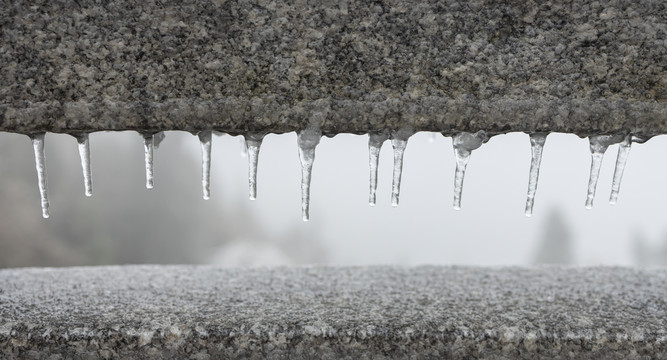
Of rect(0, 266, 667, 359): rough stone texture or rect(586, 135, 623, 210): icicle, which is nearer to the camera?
rect(586, 135, 623, 210): icicle

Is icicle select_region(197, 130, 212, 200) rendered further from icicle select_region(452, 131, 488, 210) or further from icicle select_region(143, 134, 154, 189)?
icicle select_region(452, 131, 488, 210)

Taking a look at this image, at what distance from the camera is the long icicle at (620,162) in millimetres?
1177

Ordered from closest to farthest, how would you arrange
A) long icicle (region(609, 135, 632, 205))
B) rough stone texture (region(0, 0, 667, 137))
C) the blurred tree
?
rough stone texture (region(0, 0, 667, 137)) < long icicle (region(609, 135, 632, 205)) < the blurred tree

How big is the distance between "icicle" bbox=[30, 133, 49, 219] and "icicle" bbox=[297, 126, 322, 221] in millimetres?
514

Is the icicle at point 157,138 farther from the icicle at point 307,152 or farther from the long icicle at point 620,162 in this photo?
the long icicle at point 620,162

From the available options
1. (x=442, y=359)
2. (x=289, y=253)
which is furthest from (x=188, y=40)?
(x=289, y=253)

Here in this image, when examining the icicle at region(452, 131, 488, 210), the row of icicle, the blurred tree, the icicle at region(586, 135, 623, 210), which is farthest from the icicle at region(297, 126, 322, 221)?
the blurred tree

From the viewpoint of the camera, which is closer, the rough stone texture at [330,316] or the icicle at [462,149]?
the icicle at [462,149]

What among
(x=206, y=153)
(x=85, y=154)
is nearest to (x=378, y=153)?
(x=206, y=153)

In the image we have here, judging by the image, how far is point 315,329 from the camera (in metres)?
1.30

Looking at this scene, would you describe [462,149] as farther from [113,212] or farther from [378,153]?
[113,212]

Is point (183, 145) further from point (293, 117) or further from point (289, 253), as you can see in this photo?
point (293, 117)

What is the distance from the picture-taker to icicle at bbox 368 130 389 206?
1135 mm

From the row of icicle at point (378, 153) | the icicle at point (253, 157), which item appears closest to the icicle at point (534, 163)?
the row of icicle at point (378, 153)
